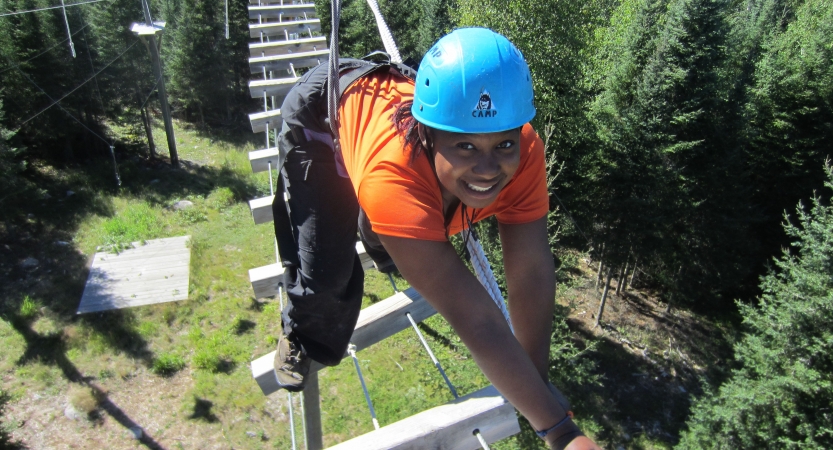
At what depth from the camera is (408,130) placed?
165 cm

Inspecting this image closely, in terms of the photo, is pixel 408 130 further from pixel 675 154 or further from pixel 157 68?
pixel 157 68

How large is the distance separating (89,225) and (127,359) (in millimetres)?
5016

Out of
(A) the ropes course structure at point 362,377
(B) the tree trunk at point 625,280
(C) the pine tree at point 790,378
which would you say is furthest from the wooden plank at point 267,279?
(B) the tree trunk at point 625,280

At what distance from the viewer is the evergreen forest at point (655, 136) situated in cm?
977

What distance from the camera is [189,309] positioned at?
10.0 metres

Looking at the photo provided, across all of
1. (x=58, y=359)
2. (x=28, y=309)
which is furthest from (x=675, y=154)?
(x=28, y=309)

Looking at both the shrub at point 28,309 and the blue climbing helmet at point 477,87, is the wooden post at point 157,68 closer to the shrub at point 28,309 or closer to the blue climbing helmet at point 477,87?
the shrub at point 28,309

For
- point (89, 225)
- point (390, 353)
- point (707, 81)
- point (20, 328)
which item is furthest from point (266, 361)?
point (707, 81)

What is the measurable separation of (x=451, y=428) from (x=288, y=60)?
5.51 m

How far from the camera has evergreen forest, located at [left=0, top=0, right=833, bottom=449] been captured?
9766mm

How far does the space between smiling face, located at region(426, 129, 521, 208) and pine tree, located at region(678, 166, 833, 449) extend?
996cm

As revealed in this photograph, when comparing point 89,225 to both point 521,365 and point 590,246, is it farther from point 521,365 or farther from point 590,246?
point 521,365

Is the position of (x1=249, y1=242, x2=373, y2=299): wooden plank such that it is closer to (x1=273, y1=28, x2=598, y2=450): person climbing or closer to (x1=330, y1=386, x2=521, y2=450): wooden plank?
(x1=273, y1=28, x2=598, y2=450): person climbing

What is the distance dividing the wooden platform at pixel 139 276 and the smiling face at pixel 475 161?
9824 millimetres
